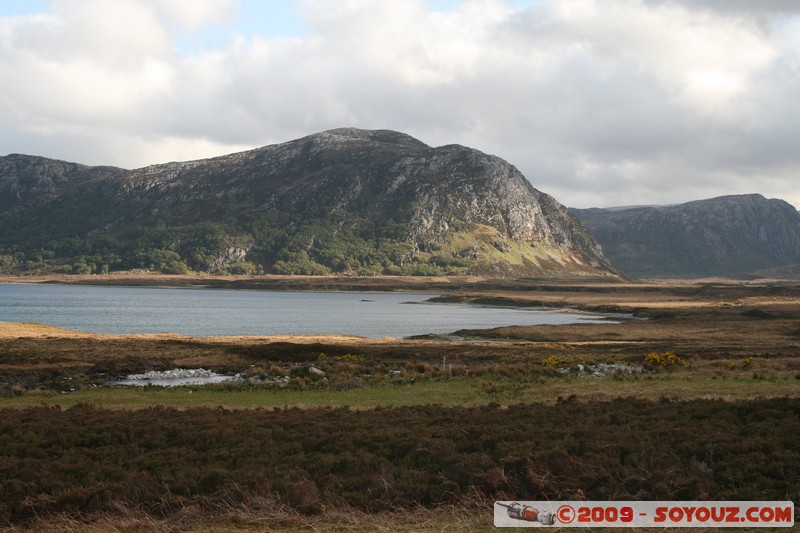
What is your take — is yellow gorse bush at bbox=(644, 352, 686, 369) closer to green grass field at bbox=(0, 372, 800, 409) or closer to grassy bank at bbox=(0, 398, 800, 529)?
green grass field at bbox=(0, 372, 800, 409)

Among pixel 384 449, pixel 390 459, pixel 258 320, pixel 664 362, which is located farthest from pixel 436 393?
pixel 258 320

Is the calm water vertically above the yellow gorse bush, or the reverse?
the yellow gorse bush

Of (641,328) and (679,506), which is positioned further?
(641,328)

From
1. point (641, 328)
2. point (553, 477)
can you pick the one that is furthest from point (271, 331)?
point (553, 477)

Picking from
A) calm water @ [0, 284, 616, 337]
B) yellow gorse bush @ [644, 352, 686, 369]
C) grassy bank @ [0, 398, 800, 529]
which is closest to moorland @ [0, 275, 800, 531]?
grassy bank @ [0, 398, 800, 529]

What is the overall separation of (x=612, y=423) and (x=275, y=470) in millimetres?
10758

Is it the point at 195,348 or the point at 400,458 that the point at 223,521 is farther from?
the point at 195,348

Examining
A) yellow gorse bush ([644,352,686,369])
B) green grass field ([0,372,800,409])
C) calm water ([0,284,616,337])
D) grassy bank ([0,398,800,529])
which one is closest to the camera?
grassy bank ([0,398,800,529])

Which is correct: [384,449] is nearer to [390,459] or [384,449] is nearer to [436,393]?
[390,459]

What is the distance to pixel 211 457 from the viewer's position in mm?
18422

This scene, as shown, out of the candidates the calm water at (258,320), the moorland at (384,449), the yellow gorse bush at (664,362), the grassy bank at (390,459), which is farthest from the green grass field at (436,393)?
the calm water at (258,320)

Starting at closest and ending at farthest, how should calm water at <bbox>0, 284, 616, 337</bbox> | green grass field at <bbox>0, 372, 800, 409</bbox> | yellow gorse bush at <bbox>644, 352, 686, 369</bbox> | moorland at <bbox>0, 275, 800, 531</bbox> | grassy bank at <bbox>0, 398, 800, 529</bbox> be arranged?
moorland at <bbox>0, 275, 800, 531</bbox> → grassy bank at <bbox>0, 398, 800, 529</bbox> → green grass field at <bbox>0, 372, 800, 409</bbox> → yellow gorse bush at <bbox>644, 352, 686, 369</bbox> → calm water at <bbox>0, 284, 616, 337</bbox>

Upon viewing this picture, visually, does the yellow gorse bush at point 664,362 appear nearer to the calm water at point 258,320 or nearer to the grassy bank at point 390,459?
the grassy bank at point 390,459

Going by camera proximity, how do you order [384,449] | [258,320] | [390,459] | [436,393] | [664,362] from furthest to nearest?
[258,320] → [664,362] → [436,393] → [384,449] → [390,459]
